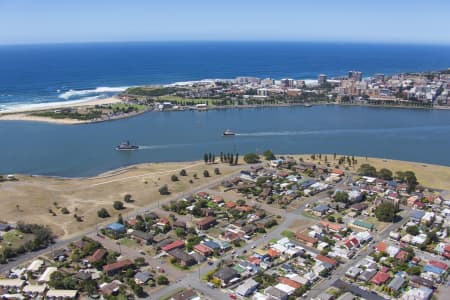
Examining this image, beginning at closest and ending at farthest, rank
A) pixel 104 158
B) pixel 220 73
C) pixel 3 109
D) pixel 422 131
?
pixel 104 158 < pixel 422 131 < pixel 3 109 < pixel 220 73

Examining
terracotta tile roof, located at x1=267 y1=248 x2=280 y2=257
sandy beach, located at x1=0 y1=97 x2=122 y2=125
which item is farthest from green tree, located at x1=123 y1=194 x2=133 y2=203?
sandy beach, located at x1=0 y1=97 x2=122 y2=125

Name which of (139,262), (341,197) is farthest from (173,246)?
(341,197)

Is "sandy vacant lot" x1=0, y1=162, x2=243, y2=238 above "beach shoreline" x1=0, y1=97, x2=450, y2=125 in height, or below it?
below

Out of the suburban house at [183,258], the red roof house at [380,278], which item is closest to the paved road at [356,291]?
the red roof house at [380,278]

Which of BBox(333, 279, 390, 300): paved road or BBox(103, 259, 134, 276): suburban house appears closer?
BBox(333, 279, 390, 300): paved road

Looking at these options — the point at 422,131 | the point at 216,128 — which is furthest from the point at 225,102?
the point at 422,131

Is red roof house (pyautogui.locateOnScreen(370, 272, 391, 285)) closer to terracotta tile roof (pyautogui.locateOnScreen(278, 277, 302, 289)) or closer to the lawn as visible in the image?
terracotta tile roof (pyautogui.locateOnScreen(278, 277, 302, 289))

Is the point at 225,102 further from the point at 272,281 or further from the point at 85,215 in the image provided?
the point at 272,281
